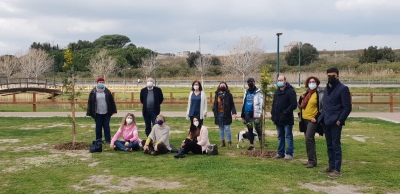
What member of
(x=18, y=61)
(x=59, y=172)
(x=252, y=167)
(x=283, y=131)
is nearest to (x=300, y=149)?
(x=283, y=131)

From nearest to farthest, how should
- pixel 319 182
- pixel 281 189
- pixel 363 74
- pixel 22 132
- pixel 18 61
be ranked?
pixel 281 189, pixel 319 182, pixel 22 132, pixel 363 74, pixel 18 61

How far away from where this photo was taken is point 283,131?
899cm

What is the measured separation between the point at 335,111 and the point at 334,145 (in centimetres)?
60

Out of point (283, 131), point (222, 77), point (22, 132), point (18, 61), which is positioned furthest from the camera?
point (18, 61)

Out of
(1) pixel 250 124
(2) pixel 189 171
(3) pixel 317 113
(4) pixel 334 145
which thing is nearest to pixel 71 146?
(2) pixel 189 171

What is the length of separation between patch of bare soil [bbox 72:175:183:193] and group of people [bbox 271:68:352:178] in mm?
2683

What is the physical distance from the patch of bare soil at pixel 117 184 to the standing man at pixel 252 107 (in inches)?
135

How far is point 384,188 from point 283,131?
2710 mm

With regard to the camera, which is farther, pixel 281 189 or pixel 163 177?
pixel 163 177

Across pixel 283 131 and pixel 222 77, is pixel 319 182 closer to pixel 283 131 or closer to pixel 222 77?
pixel 283 131

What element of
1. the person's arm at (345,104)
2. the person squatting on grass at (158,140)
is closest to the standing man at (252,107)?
the person squatting on grass at (158,140)

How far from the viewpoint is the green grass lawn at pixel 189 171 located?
666 cm

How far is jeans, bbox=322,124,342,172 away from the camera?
7.27 meters

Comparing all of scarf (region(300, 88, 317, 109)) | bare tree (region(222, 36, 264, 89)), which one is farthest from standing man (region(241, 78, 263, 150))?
bare tree (region(222, 36, 264, 89))
